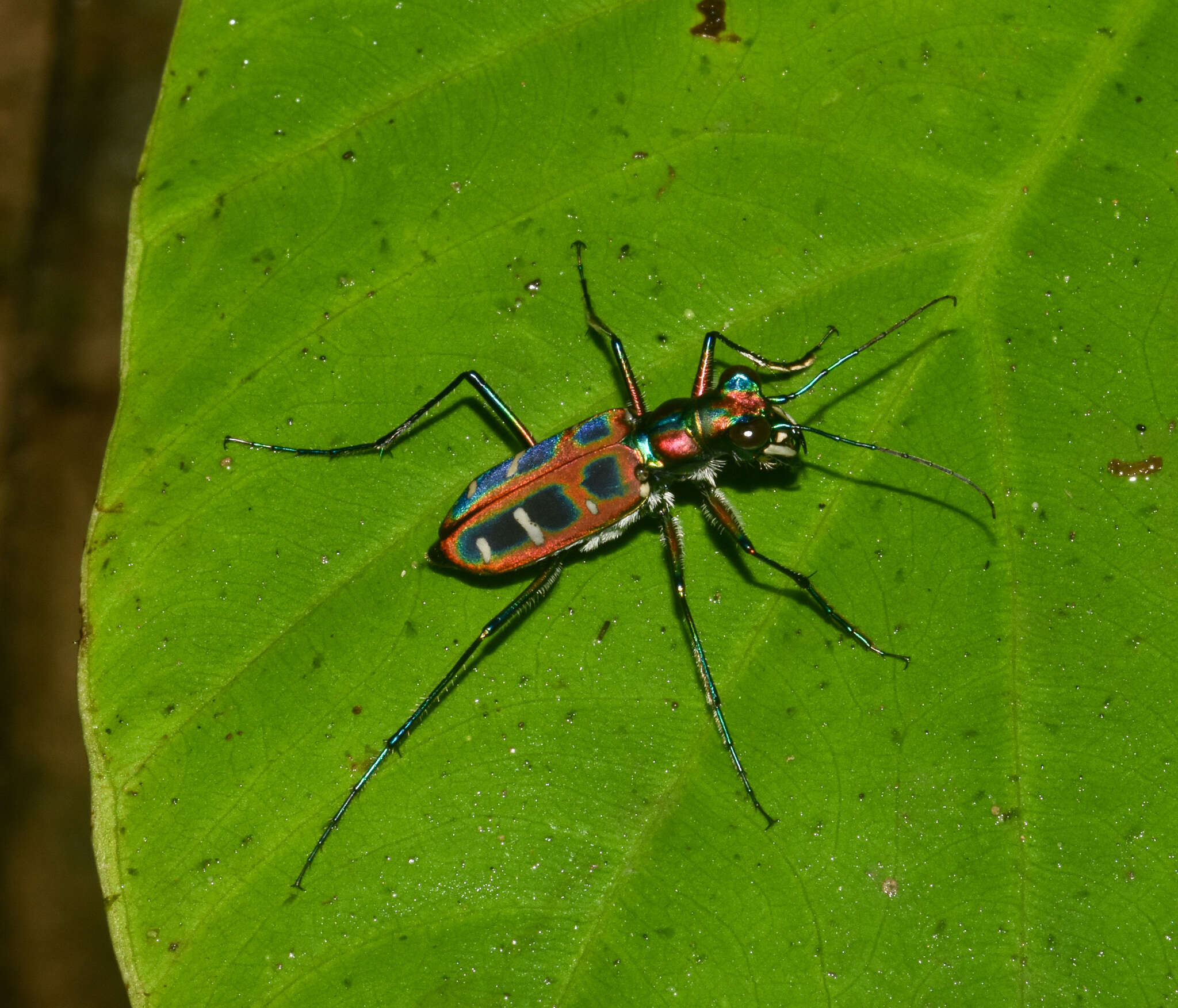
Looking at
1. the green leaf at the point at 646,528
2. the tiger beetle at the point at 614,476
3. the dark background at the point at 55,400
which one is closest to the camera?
the green leaf at the point at 646,528

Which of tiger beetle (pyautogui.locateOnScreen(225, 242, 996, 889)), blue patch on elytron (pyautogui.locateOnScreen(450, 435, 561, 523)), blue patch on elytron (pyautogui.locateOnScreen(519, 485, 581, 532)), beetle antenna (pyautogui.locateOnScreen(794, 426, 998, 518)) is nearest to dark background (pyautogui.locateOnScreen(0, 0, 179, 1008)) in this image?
tiger beetle (pyautogui.locateOnScreen(225, 242, 996, 889))

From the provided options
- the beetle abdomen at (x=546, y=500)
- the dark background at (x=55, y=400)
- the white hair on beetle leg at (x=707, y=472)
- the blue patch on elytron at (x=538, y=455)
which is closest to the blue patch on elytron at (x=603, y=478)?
the beetle abdomen at (x=546, y=500)

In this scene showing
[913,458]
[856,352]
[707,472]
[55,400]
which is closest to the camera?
[913,458]

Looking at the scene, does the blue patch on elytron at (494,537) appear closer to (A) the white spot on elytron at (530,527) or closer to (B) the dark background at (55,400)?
(A) the white spot on elytron at (530,527)

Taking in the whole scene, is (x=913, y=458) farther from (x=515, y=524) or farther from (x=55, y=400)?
(x=55, y=400)

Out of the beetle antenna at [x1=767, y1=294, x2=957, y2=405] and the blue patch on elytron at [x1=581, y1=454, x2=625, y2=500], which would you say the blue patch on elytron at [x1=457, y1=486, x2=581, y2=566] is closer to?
the blue patch on elytron at [x1=581, y1=454, x2=625, y2=500]

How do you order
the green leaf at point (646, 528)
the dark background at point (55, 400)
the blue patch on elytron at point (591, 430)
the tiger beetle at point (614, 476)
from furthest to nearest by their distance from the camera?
the dark background at point (55, 400), the blue patch on elytron at point (591, 430), the tiger beetle at point (614, 476), the green leaf at point (646, 528)

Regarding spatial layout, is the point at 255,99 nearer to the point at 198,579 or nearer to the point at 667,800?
the point at 198,579

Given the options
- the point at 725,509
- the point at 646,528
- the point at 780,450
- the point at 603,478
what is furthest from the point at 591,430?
the point at 780,450
